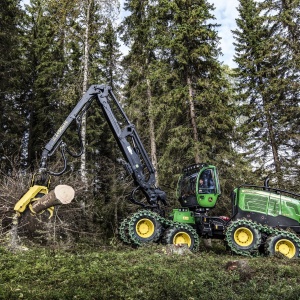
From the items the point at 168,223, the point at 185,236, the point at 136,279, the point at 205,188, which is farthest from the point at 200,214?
the point at 136,279

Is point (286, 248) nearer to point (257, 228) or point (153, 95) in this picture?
point (257, 228)

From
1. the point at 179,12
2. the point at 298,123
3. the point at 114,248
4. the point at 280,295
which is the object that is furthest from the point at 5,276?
the point at 298,123

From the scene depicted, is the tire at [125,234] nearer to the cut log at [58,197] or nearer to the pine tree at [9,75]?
the cut log at [58,197]

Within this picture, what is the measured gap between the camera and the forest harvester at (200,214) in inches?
374

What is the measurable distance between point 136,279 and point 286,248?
579 centimetres

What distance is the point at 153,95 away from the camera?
18.0 metres

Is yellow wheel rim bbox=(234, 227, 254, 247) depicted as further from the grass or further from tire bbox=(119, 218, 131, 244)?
tire bbox=(119, 218, 131, 244)

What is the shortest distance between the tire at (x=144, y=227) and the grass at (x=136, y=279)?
216cm

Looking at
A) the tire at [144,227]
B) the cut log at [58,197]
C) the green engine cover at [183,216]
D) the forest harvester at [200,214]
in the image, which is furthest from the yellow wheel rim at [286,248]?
the cut log at [58,197]

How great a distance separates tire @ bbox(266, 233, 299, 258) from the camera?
9.38 m

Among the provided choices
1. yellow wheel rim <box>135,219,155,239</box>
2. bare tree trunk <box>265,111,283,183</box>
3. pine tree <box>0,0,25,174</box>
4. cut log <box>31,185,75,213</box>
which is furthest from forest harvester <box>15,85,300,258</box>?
bare tree trunk <box>265,111,283,183</box>

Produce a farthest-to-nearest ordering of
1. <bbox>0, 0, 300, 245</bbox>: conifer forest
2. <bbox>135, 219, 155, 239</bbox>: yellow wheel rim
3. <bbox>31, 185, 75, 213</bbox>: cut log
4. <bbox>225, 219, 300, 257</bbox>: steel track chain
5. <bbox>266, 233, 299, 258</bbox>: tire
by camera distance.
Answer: <bbox>0, 0, 300, 245</bbox>: conifer forest → <bbox>135, 219, 155, 239</bbox>: yellow wheel rim → <bbox>225, 219, 300, 257</bbox>: steel track chain → <bbox>266, 233, 299, 258</bbox>: tire → <bbox>31, 185, 75, 213</bbox>: cut log

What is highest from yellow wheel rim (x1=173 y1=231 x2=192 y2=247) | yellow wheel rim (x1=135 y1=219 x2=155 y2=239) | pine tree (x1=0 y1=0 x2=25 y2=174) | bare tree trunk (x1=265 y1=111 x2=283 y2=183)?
pine tree (x1=0 y1=0 x2=25 y2=174)

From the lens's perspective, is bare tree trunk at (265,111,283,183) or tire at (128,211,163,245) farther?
bare tree trunk at (265,111,283,183)
